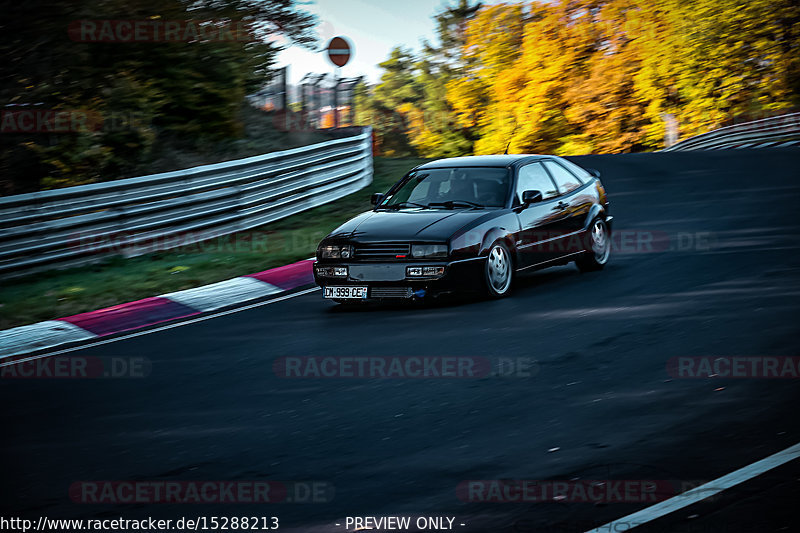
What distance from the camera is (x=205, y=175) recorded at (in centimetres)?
1545

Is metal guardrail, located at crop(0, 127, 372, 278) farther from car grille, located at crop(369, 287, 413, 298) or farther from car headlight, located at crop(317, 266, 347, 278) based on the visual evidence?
car grille, located at crop(369, 287, 413, 298)

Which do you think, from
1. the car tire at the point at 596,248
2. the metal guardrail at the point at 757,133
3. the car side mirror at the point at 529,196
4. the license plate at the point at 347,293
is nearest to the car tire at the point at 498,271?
the car side mirror at the point at 529,196

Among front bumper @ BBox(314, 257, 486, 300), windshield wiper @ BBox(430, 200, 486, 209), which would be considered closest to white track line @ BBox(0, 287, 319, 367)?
front bumper @ BBox(314, 257, 486, 300)

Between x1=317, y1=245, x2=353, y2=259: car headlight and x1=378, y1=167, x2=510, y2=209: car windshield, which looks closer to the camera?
x1=317, y1=245, x2=353, y2=259: car headlight

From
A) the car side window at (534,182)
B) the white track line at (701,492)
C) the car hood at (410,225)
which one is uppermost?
the car side window at (534,182)

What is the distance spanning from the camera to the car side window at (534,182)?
10797 millimetres

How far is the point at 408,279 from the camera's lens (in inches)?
380

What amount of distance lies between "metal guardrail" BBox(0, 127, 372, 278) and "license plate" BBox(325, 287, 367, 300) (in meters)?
4.84

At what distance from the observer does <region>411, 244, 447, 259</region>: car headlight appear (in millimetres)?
9586

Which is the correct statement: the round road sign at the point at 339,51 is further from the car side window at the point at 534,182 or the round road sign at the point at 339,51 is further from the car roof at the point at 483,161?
the car side window at the point at 534,182

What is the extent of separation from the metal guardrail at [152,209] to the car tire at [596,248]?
20.4 feet

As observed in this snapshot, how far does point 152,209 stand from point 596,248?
647 cm

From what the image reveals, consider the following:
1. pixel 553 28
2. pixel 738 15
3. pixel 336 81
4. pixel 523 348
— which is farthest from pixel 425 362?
pixel 553 28

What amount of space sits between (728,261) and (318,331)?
5.08 metres
